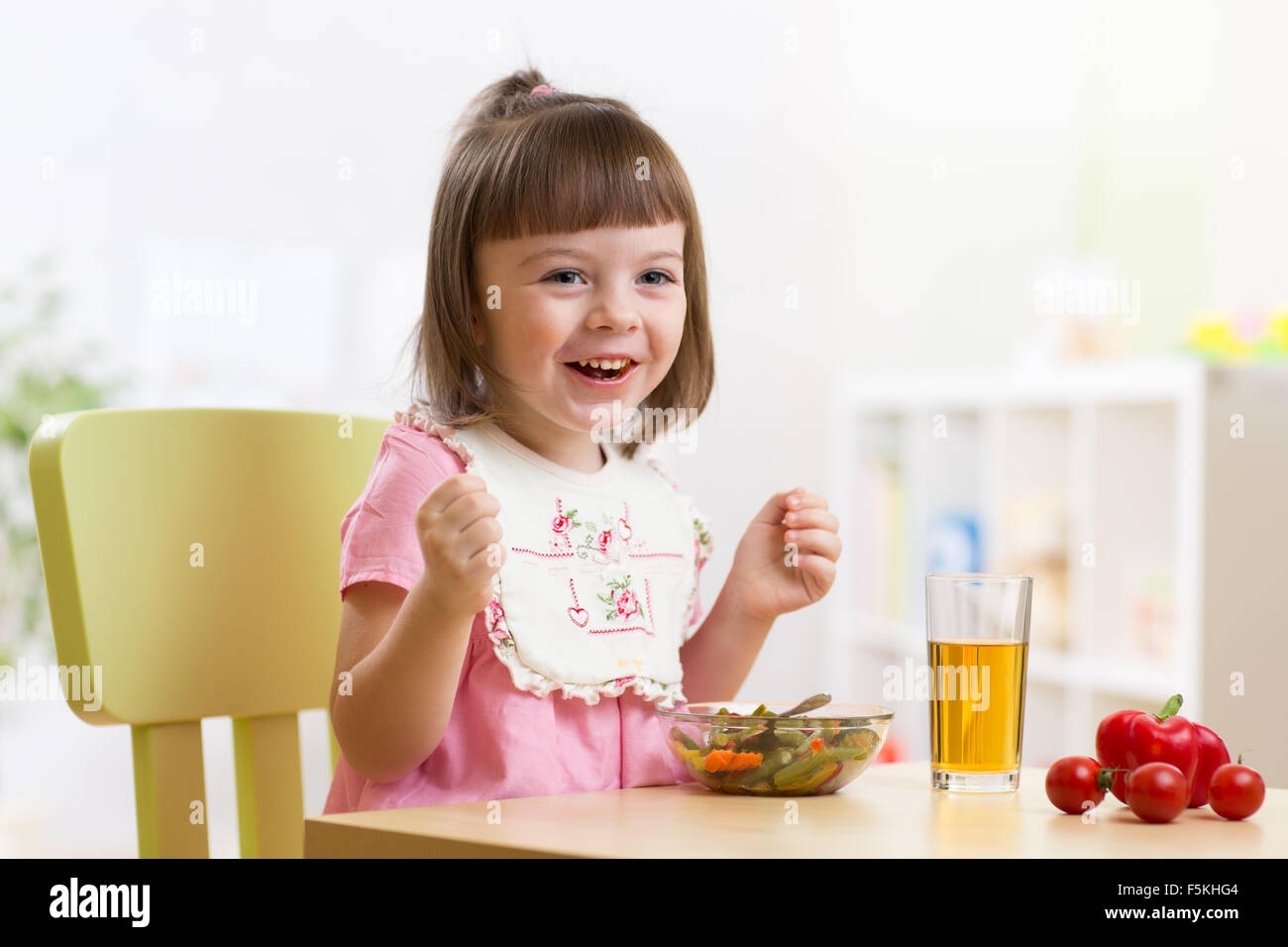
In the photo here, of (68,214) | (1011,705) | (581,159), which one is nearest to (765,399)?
(68,214)

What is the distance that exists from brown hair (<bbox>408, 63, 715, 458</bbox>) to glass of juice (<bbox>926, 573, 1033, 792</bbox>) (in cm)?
42

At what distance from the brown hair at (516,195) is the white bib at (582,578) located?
60 millimetres

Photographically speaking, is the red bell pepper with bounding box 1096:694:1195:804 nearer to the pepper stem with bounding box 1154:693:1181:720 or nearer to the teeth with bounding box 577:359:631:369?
the pepper stem with bounding box 1154:693:1181:720

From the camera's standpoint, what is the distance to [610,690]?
109 cm

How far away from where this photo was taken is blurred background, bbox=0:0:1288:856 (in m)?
2.59

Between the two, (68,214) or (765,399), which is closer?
(68,214)

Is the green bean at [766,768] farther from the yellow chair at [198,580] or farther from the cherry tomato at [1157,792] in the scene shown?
the yellow chair at [198,580]

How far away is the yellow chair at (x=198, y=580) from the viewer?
1068 mm

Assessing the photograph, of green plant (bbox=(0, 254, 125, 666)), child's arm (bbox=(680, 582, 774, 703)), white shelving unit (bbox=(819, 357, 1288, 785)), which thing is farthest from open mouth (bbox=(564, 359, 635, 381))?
green plant (bbox=(0, 254, 125, 666))

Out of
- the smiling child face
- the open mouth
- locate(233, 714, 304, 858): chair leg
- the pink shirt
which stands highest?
the smiling child face

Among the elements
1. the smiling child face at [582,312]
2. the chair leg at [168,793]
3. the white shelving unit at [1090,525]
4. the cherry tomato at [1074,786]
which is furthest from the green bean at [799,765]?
the white shelving unit at [1090,525]
